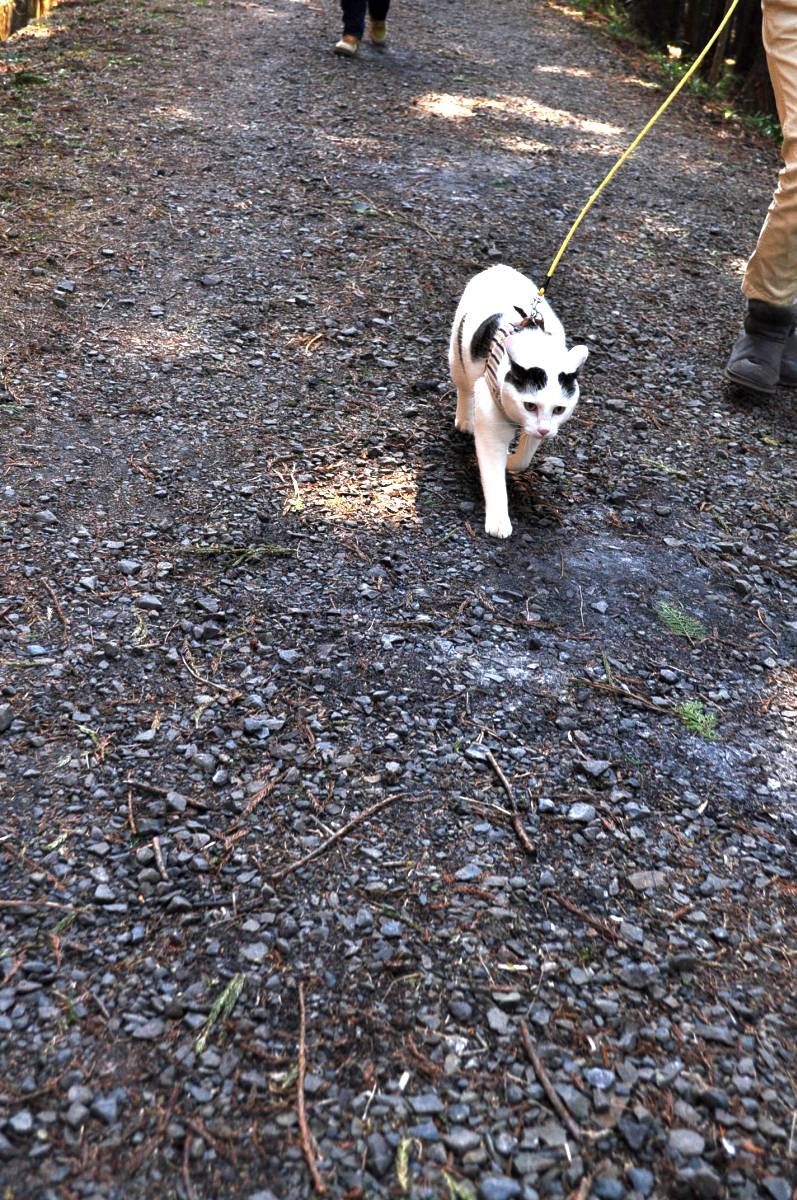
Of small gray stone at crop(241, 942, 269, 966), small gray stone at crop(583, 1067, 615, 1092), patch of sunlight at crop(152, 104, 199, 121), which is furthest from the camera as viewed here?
patch of sunlight at crop(152, 104, 199, 121)

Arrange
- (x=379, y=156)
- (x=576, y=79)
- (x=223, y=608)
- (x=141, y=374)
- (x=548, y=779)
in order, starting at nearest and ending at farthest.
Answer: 1. (x=548, y=779)
2. (x=223, y=608)
3. (x=141, y=374)
4. (x=379, y=156)
5. (x=576, y=79)

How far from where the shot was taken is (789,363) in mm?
4699

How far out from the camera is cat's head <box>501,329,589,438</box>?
3176mm

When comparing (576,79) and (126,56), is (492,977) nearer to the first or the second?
(126,56)

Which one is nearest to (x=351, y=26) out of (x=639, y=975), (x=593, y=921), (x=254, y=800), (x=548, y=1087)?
(x=254, y=800)

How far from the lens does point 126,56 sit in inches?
315

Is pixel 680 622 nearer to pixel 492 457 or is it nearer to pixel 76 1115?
pixel 492 457

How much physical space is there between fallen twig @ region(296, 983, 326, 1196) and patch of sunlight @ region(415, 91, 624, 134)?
23.2ft

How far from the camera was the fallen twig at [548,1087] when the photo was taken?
6.22 ft

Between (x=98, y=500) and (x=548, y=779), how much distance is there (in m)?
1.83

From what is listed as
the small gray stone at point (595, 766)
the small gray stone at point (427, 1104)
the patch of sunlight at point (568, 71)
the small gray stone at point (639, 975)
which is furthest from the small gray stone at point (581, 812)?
the patch of sunlight at point (568, 71)

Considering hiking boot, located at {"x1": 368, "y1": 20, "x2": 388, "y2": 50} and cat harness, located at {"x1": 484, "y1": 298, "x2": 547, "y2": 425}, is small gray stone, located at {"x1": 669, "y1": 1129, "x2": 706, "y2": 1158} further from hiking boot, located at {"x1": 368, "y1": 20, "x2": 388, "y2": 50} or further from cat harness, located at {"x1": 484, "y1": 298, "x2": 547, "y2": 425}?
hiking boot, located at {"x1": 368, "y1": 20, "x2": 388, "y2": 50}

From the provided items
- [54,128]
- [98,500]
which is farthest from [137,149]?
[98,500]

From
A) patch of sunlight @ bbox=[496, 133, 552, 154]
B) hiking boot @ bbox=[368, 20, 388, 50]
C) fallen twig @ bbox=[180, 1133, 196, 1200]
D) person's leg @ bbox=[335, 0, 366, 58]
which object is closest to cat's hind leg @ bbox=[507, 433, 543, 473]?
fallen twig @ bbox=[180, 1133, 196, 1200]
